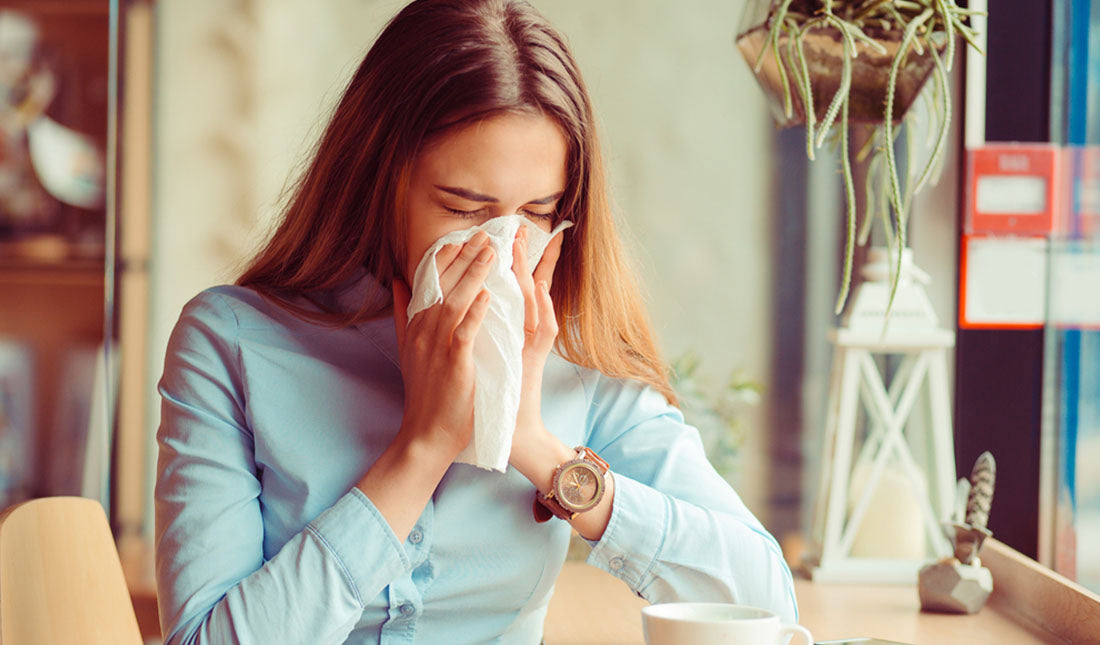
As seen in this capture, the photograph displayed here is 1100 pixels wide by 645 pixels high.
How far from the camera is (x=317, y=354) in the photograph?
1099mm

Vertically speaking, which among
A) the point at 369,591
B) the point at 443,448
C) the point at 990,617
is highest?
the point at 443,448

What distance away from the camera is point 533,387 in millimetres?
1034

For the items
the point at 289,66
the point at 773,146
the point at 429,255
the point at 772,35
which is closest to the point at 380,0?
the point at 289,66

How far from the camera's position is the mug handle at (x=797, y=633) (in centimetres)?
78

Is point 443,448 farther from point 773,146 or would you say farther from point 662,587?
point 773,146

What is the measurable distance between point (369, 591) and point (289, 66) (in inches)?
71.6

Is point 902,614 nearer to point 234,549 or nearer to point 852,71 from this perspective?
point 852,71

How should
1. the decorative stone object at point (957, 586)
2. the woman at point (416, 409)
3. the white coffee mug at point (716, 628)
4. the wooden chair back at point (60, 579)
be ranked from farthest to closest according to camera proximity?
the decorative stone object at point (957, 586), the woman at point (416, 409), the wooden chair back at point (60, 579), the white coffee mug at point (716, 628)

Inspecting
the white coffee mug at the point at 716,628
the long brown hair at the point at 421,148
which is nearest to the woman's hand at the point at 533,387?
the long brown hair at the point at 421,148

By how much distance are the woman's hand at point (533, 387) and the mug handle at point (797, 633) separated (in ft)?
0.92

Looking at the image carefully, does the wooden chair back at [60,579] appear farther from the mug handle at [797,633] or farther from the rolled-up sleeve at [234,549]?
the mug handle at [797,633]

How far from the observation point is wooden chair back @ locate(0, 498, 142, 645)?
85 cm

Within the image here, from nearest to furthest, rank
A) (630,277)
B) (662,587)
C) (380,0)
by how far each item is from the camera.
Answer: (662,587) < (630,277) < (380,0)

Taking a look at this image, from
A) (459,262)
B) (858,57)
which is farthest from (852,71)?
(459,262)
